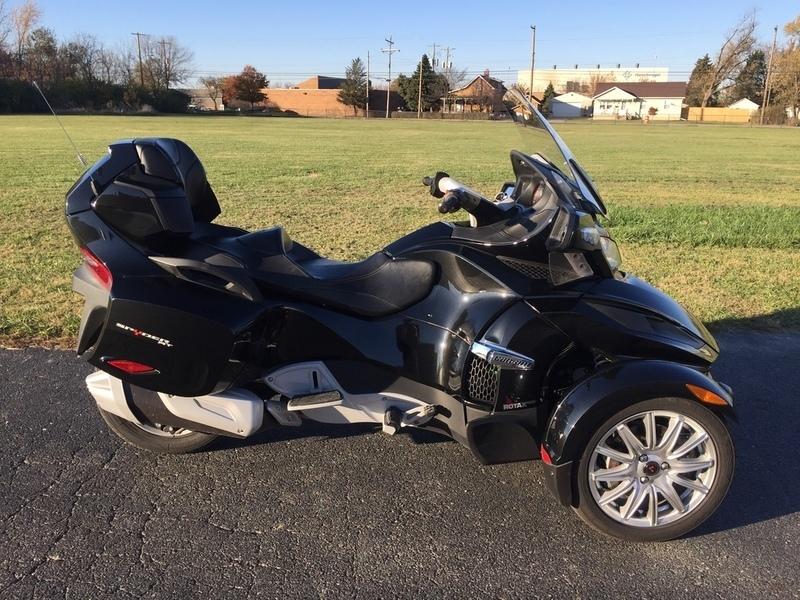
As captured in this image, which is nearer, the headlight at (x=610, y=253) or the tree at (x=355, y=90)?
the headlight at (x=610, y=253)

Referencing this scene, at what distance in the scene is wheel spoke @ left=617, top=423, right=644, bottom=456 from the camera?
2.61 metres

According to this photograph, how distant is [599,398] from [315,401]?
1.17 meters

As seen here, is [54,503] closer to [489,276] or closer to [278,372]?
[278,372]

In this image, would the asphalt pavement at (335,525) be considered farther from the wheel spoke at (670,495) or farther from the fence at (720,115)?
the fence at (720,115)

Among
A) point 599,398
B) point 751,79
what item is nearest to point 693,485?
point 599,398

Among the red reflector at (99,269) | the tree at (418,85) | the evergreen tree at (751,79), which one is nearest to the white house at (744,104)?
the evergreen tree at (751,79)

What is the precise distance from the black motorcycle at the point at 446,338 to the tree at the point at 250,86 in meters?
93.2

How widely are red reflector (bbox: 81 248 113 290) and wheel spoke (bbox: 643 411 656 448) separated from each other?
220cm

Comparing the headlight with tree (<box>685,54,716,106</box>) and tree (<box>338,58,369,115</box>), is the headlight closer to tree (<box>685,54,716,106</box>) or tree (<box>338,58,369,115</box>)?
tree (<box>338,58,369,115</box>)

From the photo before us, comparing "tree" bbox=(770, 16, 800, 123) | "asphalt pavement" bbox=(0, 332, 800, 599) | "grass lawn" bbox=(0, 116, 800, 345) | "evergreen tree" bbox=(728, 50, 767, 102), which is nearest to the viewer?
"asphalt pavement" bbox=(0, 332, 800, 599)

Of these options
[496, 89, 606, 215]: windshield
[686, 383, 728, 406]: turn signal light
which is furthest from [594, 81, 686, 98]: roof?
[686, 383, 728, 406]: turn signal light

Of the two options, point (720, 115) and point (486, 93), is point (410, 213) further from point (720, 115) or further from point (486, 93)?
point (720, 115)

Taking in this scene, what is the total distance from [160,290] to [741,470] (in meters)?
2.83

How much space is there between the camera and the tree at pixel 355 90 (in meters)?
89.3
